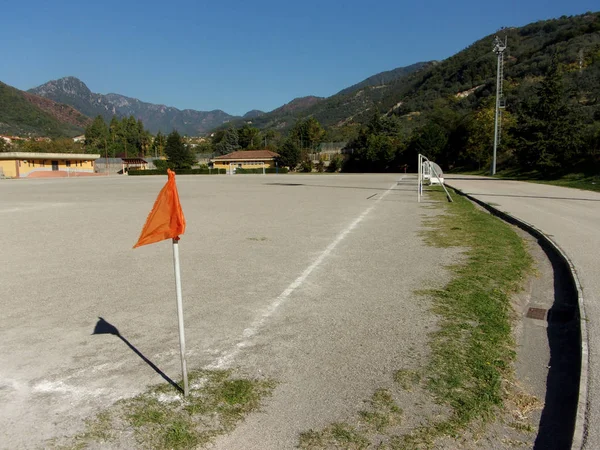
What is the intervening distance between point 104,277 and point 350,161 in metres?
83.9

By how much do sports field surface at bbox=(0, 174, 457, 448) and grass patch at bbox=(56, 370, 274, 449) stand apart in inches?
4.8

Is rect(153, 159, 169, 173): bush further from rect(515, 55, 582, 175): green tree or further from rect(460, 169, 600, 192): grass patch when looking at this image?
rect(515, 55, 582, 175): green tree

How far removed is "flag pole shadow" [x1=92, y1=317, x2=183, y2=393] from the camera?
3826 mm

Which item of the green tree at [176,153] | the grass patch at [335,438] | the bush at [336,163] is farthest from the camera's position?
the green tree at [176,153]

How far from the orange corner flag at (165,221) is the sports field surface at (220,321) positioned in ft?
4.10

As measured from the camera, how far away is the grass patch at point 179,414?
303 centimetres

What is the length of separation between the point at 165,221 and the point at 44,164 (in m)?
89.5

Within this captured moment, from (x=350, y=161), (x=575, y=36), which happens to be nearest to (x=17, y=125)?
(x=350, y=161)

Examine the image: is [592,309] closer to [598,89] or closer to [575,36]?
[598,89]

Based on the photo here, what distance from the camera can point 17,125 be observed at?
192 meters

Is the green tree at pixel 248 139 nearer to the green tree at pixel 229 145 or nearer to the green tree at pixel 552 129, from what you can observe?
the green tree at pixel 229 145

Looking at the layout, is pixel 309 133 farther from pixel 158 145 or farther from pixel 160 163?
pixel 158 145

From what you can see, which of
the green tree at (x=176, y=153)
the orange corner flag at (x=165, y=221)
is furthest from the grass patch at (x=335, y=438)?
the green tree at (x=176, y=153)

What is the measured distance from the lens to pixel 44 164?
266 ft
